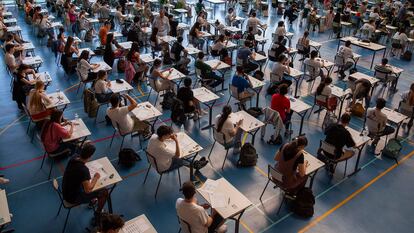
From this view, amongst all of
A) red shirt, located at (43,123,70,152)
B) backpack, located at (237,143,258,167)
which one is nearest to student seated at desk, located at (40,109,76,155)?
red shirt, located at (43,123,70,152)

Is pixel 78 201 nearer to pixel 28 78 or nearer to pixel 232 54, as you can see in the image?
pixel 28 78

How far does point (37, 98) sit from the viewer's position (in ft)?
27.4

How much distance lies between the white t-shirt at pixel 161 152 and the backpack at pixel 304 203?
245 cm

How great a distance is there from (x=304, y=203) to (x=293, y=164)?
33.5 inches

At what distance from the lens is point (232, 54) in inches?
587

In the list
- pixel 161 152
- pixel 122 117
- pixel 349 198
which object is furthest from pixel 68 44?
pixel 349 198

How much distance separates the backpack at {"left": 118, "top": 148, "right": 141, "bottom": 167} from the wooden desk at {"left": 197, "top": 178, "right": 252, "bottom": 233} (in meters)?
2.59

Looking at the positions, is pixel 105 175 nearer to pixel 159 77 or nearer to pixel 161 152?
pixel 161 152

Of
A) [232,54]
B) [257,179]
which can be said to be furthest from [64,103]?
[232,54]

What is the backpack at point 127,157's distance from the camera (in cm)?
799

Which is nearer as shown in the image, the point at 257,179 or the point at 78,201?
the point at 78,201

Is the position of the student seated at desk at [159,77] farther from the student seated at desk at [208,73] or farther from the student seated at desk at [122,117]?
the student seated at desk at [122,117]

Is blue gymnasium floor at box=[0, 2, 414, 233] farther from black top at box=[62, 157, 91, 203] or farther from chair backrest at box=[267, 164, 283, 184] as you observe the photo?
black top at box=[62, 157, 91, 203]

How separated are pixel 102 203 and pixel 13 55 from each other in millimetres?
7061
